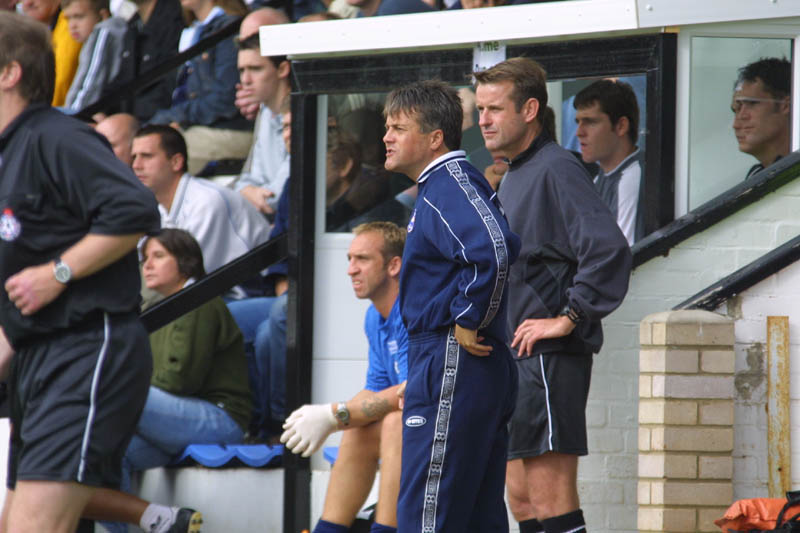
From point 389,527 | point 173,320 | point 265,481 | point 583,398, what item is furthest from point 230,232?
point 583,398

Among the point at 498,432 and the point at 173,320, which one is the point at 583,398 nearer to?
the point at 498,432

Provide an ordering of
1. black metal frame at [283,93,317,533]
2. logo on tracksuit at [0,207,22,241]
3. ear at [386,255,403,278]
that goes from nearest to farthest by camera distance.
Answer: logo on tracksuit at [0,207,22,241] < ear at [386,255,403,278] < black metal frame at [283,93,317,533]

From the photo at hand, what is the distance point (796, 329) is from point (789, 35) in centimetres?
129

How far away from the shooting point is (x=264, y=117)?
25.9ft

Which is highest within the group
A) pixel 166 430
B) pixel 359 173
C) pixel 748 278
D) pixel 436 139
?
pixel 359 173

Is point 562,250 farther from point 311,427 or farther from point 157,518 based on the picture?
point 157,518

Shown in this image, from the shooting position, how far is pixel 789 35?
5.47 metres

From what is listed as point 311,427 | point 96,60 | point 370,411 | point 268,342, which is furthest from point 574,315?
point 96,60

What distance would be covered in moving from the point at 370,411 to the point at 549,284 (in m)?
1.03

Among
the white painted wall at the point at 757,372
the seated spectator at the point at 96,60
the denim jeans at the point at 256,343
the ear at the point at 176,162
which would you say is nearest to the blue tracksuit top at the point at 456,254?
the white painted wall at the point at 757,372

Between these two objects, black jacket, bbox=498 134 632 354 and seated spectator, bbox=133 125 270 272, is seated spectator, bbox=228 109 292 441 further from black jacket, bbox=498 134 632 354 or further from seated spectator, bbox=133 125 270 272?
black jacket, bbox=498 134 632 354

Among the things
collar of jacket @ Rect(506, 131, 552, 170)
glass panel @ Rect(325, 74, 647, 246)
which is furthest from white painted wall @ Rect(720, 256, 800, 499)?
glass panel @ Rect(325, 74, 647, 246)

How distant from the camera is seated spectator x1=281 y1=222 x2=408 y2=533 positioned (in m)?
5.21

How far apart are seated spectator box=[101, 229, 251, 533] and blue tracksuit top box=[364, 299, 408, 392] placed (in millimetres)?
1142
